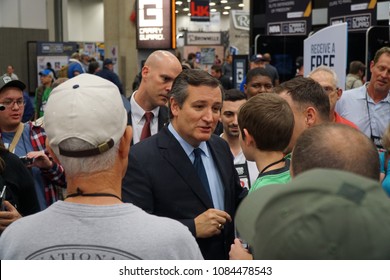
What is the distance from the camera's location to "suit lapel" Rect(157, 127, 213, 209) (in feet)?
9.75

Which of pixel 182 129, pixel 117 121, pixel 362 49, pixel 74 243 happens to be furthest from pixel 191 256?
pixel 362 49

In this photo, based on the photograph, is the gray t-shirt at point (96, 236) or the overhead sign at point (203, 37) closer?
the gray t-shirt at point (96, 236)

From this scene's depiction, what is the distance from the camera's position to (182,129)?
10.4 feet

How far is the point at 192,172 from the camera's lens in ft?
9.86

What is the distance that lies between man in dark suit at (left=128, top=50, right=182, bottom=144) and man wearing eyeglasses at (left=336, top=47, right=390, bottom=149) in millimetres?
1849

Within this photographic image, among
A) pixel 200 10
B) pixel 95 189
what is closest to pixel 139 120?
pixel 95 189

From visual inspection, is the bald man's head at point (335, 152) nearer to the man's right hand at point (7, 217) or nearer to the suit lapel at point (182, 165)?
the suit lapel at point (182, 165)

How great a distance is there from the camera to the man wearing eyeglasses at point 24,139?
409 cm

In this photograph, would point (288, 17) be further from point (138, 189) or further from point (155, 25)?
point (138, 189)

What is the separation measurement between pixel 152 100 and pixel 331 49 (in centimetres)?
220

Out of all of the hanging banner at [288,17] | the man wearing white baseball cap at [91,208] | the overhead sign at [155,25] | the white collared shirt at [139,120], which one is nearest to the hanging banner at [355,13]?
the hanging banner at [288,17]

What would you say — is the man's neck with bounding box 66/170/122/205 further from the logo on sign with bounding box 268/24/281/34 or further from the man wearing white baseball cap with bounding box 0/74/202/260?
the logo on sign with bounding box 268/24/281/34

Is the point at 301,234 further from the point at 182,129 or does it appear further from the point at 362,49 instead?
the point at 362,49

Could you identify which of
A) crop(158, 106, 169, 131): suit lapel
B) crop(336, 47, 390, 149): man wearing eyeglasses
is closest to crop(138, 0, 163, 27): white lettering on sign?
crop(336, 47, 390, 149): man wearing eyeglasses
